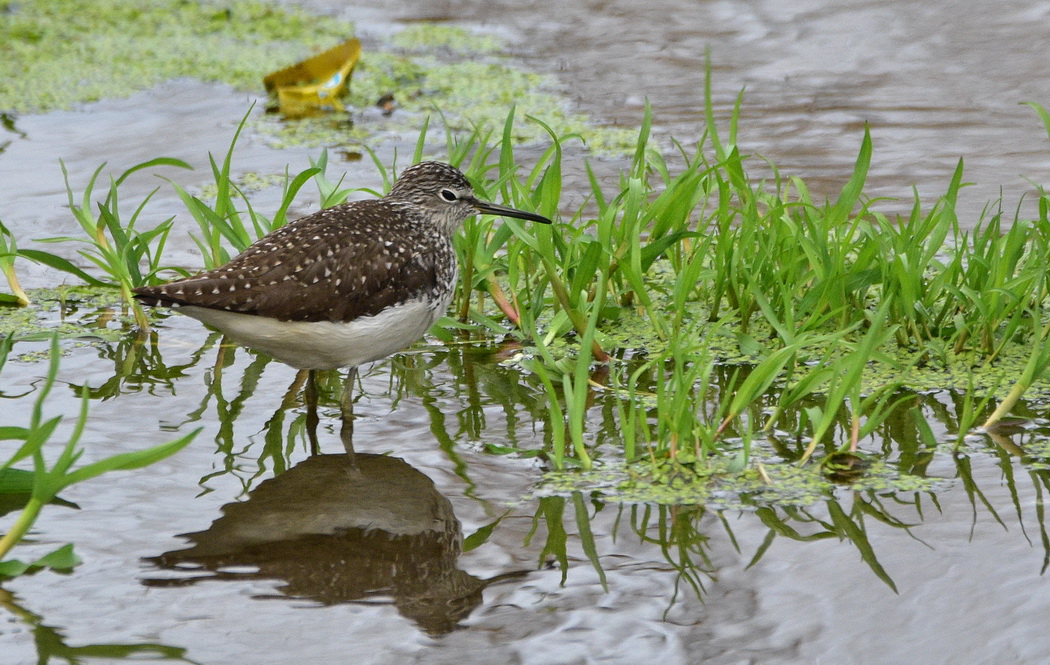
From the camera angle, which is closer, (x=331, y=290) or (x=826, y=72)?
(x=331, y=290)

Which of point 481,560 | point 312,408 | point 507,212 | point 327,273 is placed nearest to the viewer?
point 481,560

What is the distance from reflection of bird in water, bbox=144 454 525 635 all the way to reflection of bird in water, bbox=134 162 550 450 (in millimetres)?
499

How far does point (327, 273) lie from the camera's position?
5016 millimetres

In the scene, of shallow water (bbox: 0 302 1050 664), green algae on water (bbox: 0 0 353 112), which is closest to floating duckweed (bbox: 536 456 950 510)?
shallow water (bbox: 0 302 1050 664)

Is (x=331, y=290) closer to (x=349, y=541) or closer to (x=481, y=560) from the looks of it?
(x=349, y=541)

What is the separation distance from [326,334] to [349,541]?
1.02 metres

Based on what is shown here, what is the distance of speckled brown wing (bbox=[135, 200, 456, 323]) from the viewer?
188 inches

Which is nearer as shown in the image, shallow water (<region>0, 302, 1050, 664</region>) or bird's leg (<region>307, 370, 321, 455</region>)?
shallow water (<region>0, 302, 1050, 664</region>)

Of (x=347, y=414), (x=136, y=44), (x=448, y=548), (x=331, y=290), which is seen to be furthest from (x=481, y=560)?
(x=136, y=44)

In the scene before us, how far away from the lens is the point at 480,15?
12.4 m

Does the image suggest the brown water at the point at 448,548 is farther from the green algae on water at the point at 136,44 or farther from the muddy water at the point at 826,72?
the green algae on water at the point at 136,44

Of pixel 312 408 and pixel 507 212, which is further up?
pixel 507 212

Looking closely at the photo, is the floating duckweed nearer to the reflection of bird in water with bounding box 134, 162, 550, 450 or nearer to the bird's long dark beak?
the reflection of bird in water with bounding box 134, 162, 550, 450

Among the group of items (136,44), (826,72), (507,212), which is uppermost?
(136,44)
